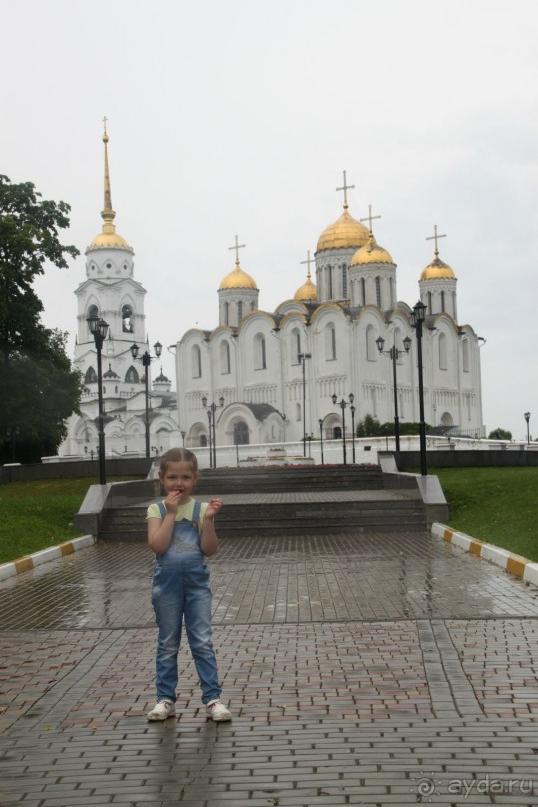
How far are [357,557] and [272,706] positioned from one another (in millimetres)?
7739

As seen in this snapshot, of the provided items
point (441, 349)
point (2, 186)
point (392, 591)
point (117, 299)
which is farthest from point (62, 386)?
point (117, 299)

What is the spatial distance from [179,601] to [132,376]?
294 feet

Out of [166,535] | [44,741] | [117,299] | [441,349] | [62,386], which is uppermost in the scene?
[117,299]

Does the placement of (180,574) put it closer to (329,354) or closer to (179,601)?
(179,601)

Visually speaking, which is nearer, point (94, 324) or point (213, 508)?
point (213, 508)

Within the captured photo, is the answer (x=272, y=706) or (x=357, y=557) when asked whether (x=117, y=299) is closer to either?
(x=357, y=557)

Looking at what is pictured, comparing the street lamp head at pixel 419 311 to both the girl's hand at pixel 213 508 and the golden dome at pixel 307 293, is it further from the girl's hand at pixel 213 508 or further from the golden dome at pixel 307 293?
the golden dome at pixel 307 293

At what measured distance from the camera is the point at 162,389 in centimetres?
9750

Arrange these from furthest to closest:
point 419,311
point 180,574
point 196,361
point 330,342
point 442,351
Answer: point 196,361, point 442,351, point 330,342, point 419,311, point 180,574

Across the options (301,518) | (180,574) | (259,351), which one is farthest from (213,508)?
(259,351)

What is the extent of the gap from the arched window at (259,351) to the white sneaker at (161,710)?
72.5 m

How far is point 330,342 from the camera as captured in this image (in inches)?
2896

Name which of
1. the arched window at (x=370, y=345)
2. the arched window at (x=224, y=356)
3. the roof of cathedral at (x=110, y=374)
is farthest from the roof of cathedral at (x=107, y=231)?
the arched window at (x=370, y=345)

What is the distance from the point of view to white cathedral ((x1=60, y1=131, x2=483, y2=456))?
72.8 m
